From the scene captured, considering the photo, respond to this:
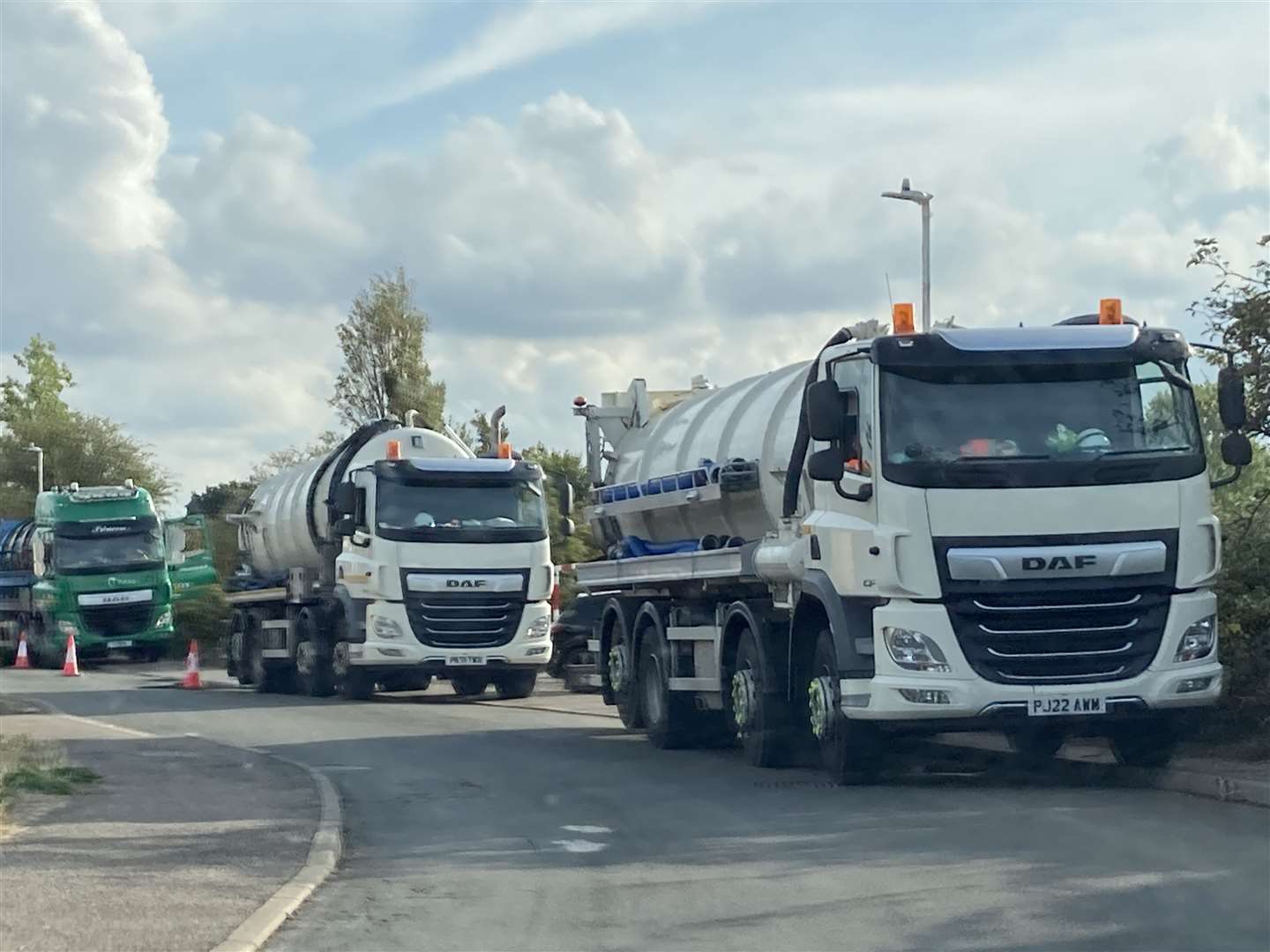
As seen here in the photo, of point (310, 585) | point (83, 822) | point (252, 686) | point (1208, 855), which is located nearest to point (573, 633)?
point (310, 585)

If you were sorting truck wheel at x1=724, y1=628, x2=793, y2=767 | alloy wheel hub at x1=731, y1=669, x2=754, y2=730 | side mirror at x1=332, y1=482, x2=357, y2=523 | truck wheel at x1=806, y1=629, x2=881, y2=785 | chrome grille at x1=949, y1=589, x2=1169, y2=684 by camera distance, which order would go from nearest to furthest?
chrome grille at x1=949, y1=589, x2=1169, y2=684 < truck wheel at x1=806, y1=629, x2=881, y2=785 < truck wheel at x1=724, y1=628, x2=793, y2=767 < alloy wheel hub at x1=731, y1=669, x2=754, y2=730 < side mirror at x1=332, y1=482, x2=357, y2=523

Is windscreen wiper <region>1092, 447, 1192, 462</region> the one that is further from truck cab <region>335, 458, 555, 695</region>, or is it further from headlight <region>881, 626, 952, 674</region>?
truck cab <region>335, 458, 555, 695</region>

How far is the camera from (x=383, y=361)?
4784 cm

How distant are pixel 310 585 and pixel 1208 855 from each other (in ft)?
65.1

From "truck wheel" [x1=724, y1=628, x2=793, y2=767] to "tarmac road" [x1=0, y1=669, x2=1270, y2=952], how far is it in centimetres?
23

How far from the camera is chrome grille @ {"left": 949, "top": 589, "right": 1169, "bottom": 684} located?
12438 millimetres

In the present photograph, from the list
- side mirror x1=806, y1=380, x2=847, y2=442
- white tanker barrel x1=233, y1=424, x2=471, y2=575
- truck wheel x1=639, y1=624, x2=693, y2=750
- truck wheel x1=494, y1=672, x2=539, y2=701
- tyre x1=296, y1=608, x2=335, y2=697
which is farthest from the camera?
tyre x1=296, y1=608, x2=335, y2=697

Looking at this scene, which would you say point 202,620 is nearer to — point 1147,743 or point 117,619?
point 117,619

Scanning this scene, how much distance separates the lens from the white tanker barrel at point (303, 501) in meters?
26.7

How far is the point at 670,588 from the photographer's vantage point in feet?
57.0

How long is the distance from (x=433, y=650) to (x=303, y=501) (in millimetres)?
4708

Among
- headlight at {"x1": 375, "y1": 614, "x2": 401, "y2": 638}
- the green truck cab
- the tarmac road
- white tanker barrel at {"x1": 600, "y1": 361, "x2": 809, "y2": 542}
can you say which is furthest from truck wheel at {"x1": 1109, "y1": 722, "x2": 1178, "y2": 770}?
the green truck cab

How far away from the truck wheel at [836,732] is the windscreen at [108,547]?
3141cm

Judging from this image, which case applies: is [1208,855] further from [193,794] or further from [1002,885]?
[193,794]
